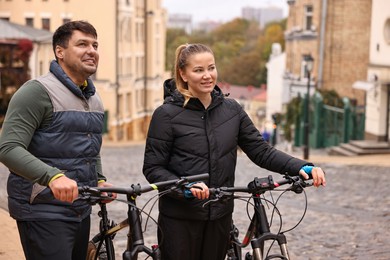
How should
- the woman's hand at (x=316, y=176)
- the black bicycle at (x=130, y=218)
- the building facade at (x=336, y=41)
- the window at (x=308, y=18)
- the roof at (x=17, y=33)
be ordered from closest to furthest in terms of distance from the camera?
1. the black bicycle at (x=130, y=218)
2. the woman's hand at (x=316, y=176)
3. the roof at (x=17, y=33)
4. the building facade at (x=336, y=41)
5. the window at (x=308, y=18)

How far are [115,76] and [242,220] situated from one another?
40595 mm

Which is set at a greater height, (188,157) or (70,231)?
(188,157)

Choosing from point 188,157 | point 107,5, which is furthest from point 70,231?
point 107,5

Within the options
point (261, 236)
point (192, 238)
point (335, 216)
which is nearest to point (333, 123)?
point (335, 216)

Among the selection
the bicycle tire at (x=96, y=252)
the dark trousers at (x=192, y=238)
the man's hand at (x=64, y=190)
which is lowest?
the bicycle tire at (x=96, y=252)

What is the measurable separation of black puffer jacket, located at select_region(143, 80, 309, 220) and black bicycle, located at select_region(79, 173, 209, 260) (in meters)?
0.25

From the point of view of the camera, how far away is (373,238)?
30.9 ft

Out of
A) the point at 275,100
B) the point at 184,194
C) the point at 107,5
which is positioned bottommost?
the point at 275,100

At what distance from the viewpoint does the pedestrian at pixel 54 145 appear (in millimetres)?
4375

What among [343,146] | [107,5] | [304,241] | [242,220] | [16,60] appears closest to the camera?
[304,241]

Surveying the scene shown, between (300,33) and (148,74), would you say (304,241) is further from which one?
(148,74)

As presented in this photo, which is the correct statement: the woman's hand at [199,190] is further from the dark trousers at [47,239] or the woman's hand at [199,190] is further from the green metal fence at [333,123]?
the green metal fence at [333,123]

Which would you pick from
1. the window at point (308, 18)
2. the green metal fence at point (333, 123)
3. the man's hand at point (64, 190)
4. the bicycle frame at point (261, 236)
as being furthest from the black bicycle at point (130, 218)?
the window at point (308, 18)

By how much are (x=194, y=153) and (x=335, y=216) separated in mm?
6928
